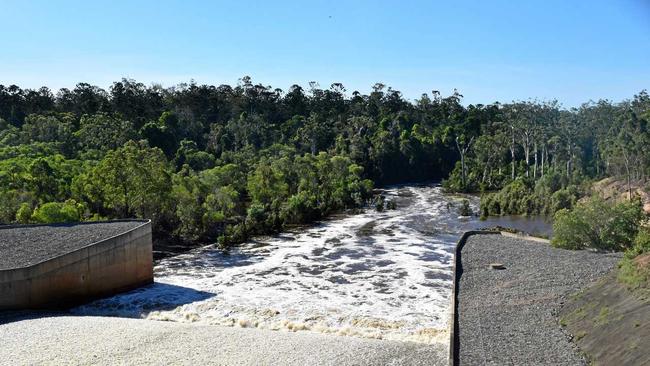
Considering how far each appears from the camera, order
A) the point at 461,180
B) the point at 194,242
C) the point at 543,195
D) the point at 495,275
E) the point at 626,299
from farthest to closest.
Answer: the point at 461,180 → the point at 543,195 → the point at 194,242 → the point at 495,275 → the point at 626,299

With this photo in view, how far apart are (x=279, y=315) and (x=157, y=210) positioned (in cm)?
1821

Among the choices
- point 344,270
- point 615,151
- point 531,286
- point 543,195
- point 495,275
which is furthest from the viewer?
point 615,151

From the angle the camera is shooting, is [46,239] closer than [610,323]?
No

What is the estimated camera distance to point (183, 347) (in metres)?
17.0

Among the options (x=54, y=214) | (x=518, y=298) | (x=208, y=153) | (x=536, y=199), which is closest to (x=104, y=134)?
(x=208, y=153)

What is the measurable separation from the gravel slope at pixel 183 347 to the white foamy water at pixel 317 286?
1.71 meters

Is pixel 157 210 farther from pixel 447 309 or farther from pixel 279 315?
pixel 447 309

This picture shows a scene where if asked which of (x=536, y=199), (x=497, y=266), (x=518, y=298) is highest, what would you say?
(x=536, y=199)

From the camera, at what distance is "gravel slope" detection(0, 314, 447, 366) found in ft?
52.5

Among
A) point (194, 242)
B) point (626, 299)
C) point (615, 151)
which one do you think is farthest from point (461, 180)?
point (626, 299)

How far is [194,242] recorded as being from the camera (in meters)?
36.2

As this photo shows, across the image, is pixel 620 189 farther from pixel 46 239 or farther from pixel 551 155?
pixel 46 239

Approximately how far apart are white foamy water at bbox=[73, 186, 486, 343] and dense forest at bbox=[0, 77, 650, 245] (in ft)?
19.3

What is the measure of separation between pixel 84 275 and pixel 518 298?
16.4 m
